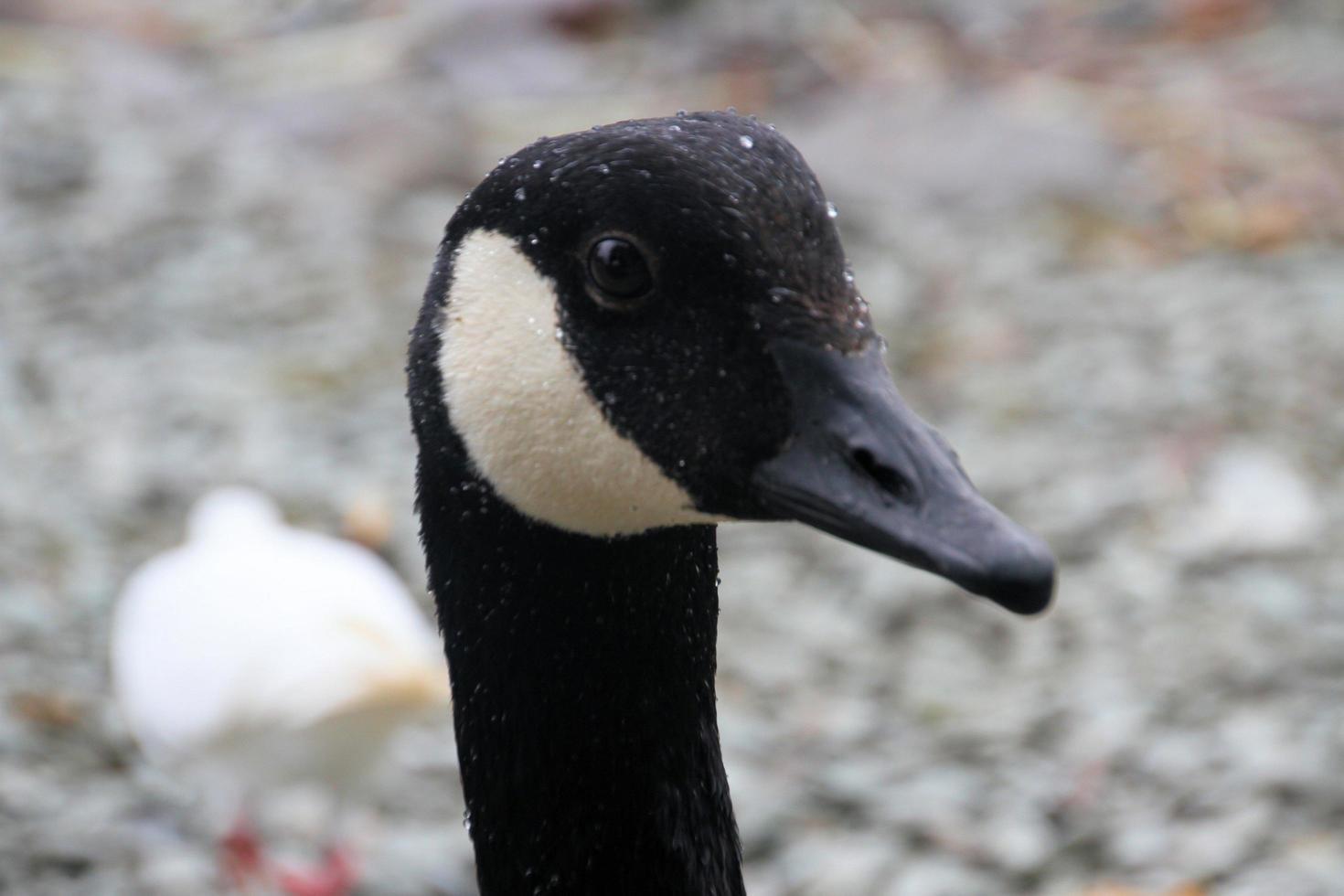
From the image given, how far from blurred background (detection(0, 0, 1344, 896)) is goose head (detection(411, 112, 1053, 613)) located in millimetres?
2126

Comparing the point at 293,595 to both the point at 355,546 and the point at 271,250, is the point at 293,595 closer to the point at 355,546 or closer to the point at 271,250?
the point at 355,546

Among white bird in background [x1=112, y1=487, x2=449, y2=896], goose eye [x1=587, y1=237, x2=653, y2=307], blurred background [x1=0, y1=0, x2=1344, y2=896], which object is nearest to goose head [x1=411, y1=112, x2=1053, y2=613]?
goose eye [x1=587, y1=237, x2=653, y2=307]

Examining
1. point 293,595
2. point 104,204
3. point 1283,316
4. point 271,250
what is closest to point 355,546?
point 293,595

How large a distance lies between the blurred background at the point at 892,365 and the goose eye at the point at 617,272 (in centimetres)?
223

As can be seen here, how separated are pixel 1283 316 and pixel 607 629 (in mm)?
4100

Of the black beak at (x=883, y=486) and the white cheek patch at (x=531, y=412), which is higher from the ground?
the white cheek patch at (x=531, y=412)

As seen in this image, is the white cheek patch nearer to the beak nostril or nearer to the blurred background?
the beak nostril

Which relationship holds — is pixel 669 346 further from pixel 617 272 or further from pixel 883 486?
pixel 883 486

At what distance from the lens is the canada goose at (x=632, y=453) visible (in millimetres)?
1805

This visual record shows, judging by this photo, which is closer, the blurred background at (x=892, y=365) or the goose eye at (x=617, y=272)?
the goose eye at (x=617, y=272)

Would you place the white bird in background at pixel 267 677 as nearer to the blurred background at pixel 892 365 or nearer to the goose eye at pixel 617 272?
the blurred background at pixel 892 365

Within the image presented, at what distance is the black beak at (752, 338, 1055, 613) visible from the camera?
1618 mm

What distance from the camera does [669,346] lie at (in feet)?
6.20

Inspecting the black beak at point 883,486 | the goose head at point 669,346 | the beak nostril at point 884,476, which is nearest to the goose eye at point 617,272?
the goose head at point 669,346
